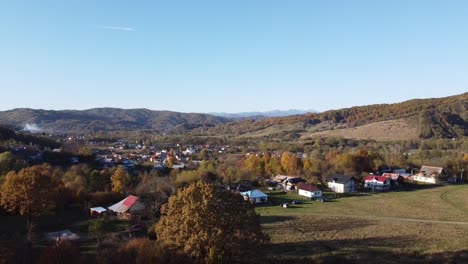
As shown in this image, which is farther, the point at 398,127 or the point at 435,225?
the point at 398,127

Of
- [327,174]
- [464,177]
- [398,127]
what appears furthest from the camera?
[398,127]

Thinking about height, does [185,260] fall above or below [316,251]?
above

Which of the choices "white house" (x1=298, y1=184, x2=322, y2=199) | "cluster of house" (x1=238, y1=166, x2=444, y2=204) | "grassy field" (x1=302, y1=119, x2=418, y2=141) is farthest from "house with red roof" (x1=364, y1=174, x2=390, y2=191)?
"grassy field" (x1=302, y1=119, x2=418, y2=141)

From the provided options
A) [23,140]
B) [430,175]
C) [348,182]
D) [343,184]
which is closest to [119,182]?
[343,184]

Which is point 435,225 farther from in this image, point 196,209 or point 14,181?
point 14,181

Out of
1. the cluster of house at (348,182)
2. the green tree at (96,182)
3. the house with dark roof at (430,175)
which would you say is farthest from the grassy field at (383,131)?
the green tree at (96,182)

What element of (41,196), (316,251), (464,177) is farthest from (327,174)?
(41,196)

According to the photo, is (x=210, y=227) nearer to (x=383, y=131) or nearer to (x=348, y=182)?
(x=348, y=182)

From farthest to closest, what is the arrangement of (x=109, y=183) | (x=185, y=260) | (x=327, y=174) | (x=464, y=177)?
(x=464, y=177) → (x=327, y=174) → (x=109, y=183) → (x=185, y=260)
